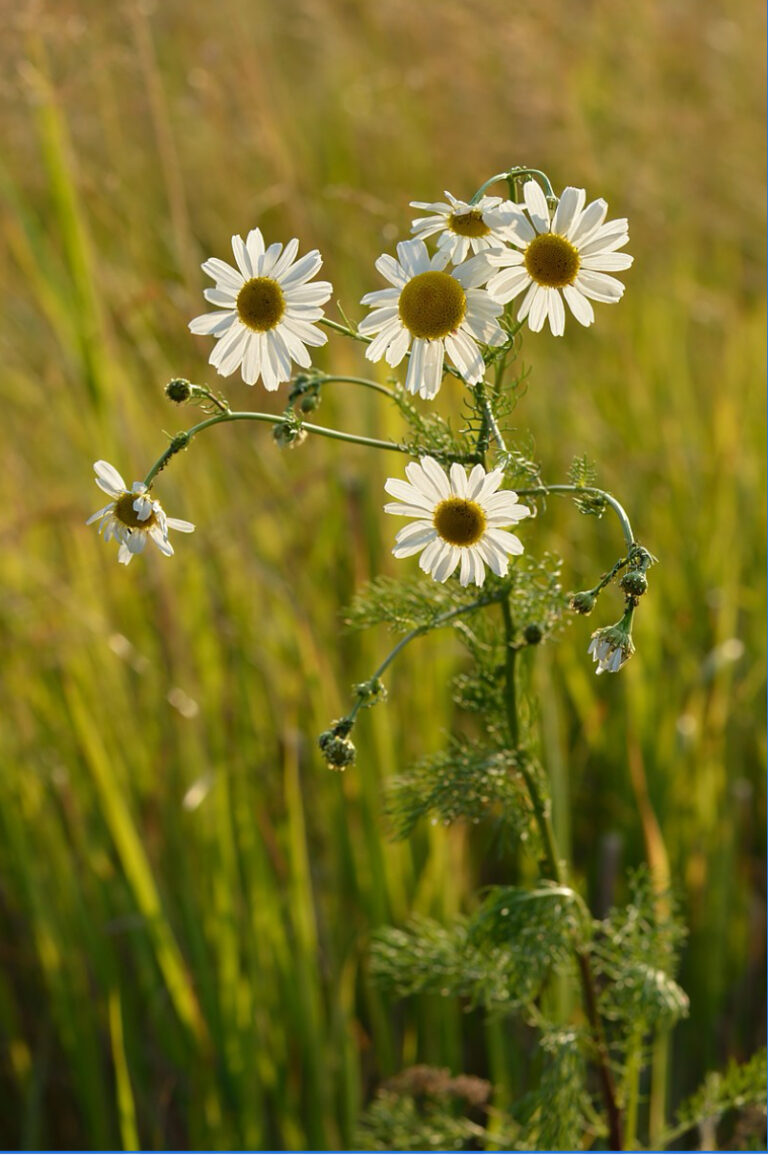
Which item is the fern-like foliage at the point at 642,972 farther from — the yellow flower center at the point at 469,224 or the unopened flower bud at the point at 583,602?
the yellow flower center at the point at 469,224

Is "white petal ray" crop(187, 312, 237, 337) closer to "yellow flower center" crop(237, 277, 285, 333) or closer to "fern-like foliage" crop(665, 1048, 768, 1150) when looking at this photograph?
"yellow flower center" crop(237, 277, 285, 333)

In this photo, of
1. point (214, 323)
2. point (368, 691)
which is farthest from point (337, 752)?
point (214, 323)

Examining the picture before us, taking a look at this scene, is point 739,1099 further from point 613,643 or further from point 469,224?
point 469,224

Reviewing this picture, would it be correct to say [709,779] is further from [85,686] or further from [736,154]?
[736,154]

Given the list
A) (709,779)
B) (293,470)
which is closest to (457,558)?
(709,779)

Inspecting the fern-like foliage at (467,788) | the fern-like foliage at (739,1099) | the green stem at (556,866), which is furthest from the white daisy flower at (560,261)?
the fern-like foliage at (739,1099)

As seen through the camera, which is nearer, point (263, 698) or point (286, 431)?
point (286, 431)

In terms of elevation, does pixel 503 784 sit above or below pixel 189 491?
below
